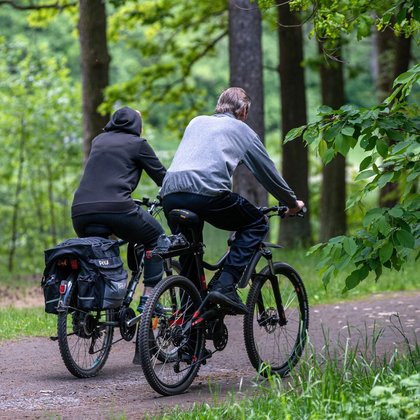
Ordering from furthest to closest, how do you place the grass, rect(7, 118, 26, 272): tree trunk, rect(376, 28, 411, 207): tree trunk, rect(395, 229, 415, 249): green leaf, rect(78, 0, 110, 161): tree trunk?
1. rect(7, 118, 26, 272): tree trunk
2. rect(376, 28, 411, 207): tree trunk
3. rect(78, 0, 110, 161): tree trunk
4. rect(395, 229, 415, 249): green leaf
5. the grass

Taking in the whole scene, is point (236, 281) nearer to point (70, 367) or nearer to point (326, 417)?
point (70, 367)

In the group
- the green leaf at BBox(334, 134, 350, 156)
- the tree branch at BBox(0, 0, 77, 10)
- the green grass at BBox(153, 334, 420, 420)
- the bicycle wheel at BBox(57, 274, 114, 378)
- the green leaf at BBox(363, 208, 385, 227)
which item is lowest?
the green grass at BBox(153, 334, 420, 420)

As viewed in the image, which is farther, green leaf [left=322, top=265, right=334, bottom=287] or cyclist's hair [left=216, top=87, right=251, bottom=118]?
cyclist's hair [left=216, top=87, right=251, bottom=118]

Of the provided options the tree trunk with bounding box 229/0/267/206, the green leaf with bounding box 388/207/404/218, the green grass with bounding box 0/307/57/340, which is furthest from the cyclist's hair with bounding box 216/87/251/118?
the tree trunk with bounding box 229/0/267/206

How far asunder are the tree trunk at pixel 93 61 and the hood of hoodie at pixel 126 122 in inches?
293

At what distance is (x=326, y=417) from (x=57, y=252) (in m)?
2.64

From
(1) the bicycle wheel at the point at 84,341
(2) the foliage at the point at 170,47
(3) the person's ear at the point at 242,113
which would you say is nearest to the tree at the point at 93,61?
(2) the foliage at the point at 170,47

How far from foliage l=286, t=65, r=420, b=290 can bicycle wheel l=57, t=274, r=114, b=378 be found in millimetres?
1773

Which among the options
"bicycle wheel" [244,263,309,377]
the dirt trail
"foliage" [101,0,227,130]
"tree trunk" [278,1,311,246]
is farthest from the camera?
"foliage" [101,0,227,130]

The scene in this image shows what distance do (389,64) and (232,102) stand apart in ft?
46.2

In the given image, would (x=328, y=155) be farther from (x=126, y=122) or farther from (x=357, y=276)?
(x=126, y=122)

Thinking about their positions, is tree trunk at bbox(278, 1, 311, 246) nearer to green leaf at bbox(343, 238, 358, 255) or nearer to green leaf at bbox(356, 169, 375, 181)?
green leaf at bbox(356, 169, 375, 181)

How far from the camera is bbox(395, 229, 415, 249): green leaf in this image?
6.62 meters

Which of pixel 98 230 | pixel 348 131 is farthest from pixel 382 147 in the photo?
pixel 98 230
